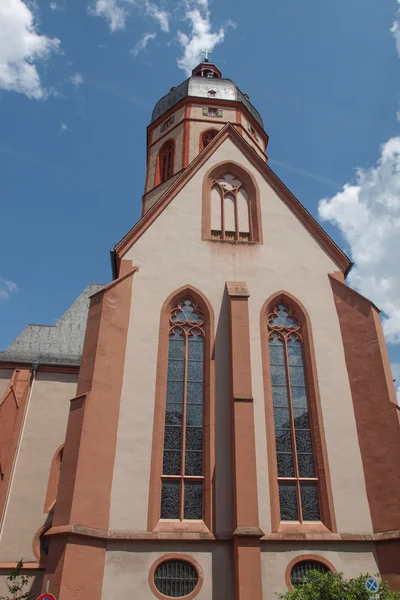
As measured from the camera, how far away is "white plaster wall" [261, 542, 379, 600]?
11.2 m

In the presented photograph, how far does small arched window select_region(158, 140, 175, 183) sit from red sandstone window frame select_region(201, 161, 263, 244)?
20.1ft

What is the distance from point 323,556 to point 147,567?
13.2 feet

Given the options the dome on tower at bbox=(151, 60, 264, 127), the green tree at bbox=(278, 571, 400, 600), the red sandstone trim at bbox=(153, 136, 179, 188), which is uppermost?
the dome on tower at bbox=(151, 60, 264, 127)

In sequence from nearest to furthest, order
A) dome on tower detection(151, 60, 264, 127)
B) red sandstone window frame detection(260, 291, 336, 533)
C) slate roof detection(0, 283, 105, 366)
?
red sandstone window frame detection(260, 291, 336, 533), slate roof detection(0, 283, 105, 366), dome on tower detection(151, 60, 264, 127)

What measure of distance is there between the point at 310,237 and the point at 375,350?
4.81 metres

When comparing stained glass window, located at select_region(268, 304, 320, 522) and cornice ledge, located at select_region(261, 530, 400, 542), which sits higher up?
stained glass window, located at select_region(268, 304, 320, 522)

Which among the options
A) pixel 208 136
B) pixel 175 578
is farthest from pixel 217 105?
pixel 175 578

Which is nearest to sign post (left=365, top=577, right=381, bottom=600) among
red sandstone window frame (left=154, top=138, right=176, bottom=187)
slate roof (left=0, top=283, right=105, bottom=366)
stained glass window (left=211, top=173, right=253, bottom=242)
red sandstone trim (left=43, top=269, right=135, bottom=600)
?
red sandstone trim (left=43, top=269, right=135, bottom=600)

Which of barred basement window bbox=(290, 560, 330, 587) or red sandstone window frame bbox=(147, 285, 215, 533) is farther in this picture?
red sandstone window frame bbox=(147, 285, 215, 533)

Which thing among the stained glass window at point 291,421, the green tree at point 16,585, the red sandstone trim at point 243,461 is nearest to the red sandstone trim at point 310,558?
the stained glass window at point 291,421

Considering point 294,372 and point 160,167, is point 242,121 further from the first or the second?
point 294,372

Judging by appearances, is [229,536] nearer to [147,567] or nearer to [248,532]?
[248,532]

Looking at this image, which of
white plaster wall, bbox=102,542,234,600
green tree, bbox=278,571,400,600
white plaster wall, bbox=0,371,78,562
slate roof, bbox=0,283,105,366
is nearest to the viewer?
green tree, bbox=278,571,400,600

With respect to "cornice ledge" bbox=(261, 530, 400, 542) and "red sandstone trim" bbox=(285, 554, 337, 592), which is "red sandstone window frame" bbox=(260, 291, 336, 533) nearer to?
"cornice ledge" bbox=(261, 530, 400, 542)
